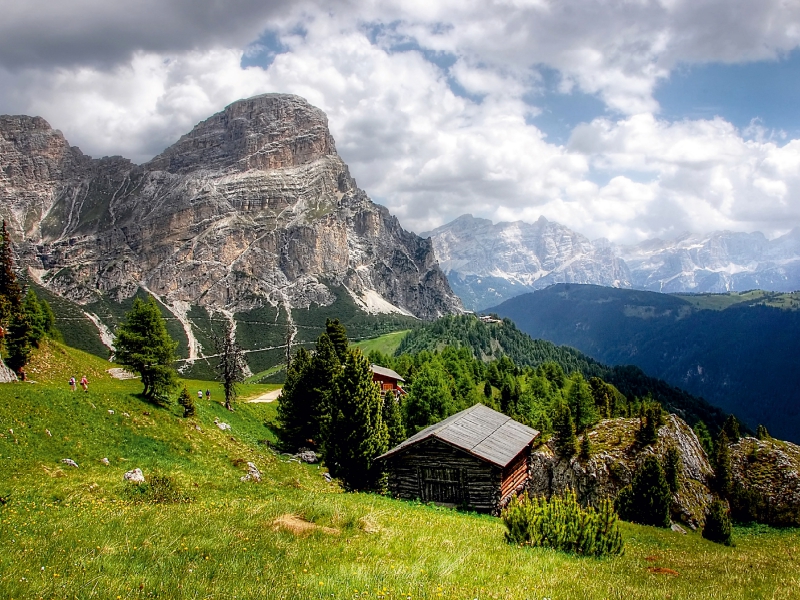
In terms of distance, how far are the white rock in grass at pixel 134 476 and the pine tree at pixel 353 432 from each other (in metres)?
13.7

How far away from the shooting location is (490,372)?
428 ft

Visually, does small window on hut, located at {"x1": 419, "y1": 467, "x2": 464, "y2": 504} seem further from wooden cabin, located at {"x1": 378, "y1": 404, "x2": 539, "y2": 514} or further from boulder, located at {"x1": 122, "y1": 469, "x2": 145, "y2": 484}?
boulder, located at {"x1": 122, "y1": 469, "x2": 145, "y2": 484}

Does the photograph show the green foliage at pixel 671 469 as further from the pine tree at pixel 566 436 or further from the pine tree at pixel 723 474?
the pine tree at pixel 723 474

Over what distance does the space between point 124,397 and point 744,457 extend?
58.1 m

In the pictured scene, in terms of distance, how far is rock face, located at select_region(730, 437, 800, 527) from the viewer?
1720 inches

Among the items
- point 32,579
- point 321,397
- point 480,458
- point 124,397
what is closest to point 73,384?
point 124,397

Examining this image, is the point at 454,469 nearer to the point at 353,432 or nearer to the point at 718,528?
the point at 353,432

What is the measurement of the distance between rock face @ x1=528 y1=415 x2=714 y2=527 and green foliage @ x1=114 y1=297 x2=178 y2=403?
34.0m

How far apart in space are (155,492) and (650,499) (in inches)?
1280

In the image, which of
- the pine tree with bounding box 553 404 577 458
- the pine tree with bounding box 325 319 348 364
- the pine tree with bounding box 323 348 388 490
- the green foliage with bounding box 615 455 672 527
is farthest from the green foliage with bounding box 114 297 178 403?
the green foliage with bounding box 615 455 672 527

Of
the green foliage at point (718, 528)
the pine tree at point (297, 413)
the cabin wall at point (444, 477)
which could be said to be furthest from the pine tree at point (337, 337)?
the green foliage at point (718, 528)

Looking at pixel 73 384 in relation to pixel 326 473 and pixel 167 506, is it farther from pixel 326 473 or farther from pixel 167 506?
pixel 167 506

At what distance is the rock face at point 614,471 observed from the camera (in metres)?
45.4

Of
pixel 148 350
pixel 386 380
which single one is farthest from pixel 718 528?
pixel 386 380
